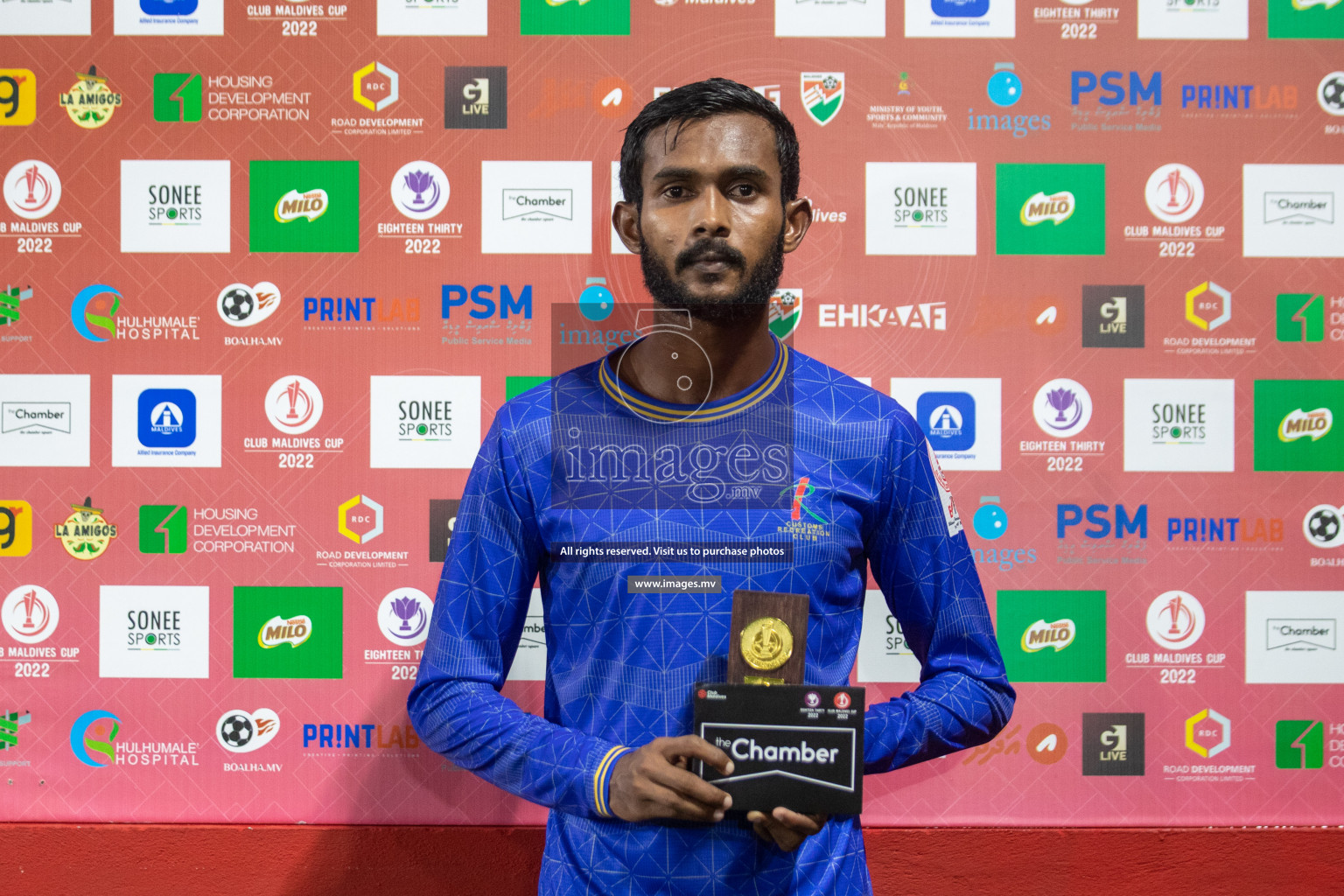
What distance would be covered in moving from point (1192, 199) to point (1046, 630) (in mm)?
884

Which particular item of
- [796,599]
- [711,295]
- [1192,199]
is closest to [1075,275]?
[1192,199]

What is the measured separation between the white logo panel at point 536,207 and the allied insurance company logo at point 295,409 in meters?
0.45

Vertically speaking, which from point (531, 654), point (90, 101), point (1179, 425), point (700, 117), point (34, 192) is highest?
point (90, 101)

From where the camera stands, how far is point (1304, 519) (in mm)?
1666

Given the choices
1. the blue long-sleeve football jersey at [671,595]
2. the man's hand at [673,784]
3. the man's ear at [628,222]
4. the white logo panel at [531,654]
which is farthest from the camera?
the white logo panel at [531,654]

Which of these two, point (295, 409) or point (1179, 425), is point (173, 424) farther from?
point (1179, 425)

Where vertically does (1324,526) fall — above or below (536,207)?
below

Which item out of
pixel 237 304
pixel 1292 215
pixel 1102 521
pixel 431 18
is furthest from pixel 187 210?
pixel 1292 215

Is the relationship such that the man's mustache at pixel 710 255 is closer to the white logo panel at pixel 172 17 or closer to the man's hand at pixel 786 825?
the man's hand at pixel 786 825

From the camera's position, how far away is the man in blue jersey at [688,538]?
93cm

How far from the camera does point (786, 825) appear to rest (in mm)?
841

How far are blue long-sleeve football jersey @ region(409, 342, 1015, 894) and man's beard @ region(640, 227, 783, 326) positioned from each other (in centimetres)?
→ 9

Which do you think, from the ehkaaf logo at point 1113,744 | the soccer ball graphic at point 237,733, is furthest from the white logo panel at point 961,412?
the soccer ball graphic at point 237,733

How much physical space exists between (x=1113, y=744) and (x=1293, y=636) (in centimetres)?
41
